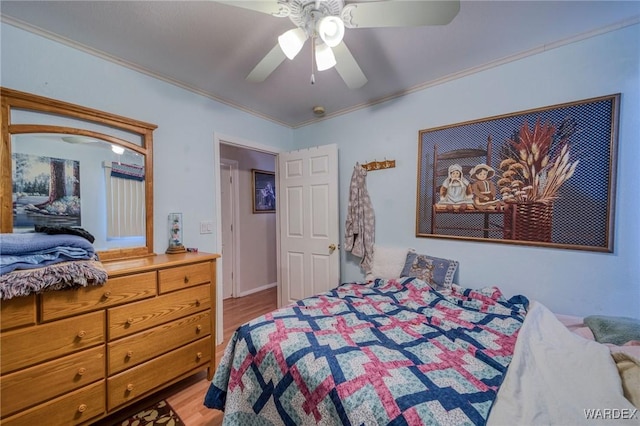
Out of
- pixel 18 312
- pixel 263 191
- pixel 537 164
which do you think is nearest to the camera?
pixel 18 312

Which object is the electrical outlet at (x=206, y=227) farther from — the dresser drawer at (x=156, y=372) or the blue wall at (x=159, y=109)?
the dresser drawer at (x=156, y=372)

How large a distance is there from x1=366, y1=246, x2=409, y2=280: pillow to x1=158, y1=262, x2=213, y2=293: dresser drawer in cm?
140

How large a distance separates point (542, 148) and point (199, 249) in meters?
2.90

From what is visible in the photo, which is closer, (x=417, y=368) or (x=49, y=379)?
(x=417, y=368)

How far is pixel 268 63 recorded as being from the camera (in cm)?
143

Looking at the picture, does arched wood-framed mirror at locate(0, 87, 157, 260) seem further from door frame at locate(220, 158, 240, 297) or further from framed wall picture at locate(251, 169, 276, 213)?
framed wall picture at locate(251, 169, 276, 213)

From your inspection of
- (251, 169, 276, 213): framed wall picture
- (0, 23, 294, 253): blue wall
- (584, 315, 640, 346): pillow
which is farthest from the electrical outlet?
(584, 315, 640, 346): pillow

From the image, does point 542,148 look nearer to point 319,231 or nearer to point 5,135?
point 319,231

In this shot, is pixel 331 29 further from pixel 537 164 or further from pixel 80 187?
pixel 80 187

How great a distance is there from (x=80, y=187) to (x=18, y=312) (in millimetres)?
844

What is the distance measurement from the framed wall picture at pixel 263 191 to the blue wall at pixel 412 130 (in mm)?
1144

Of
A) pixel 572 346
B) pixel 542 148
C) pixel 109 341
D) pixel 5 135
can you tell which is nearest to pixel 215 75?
pixel 5 135

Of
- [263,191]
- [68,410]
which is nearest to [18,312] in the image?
[68,410]

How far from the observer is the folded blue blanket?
1.11 meters
